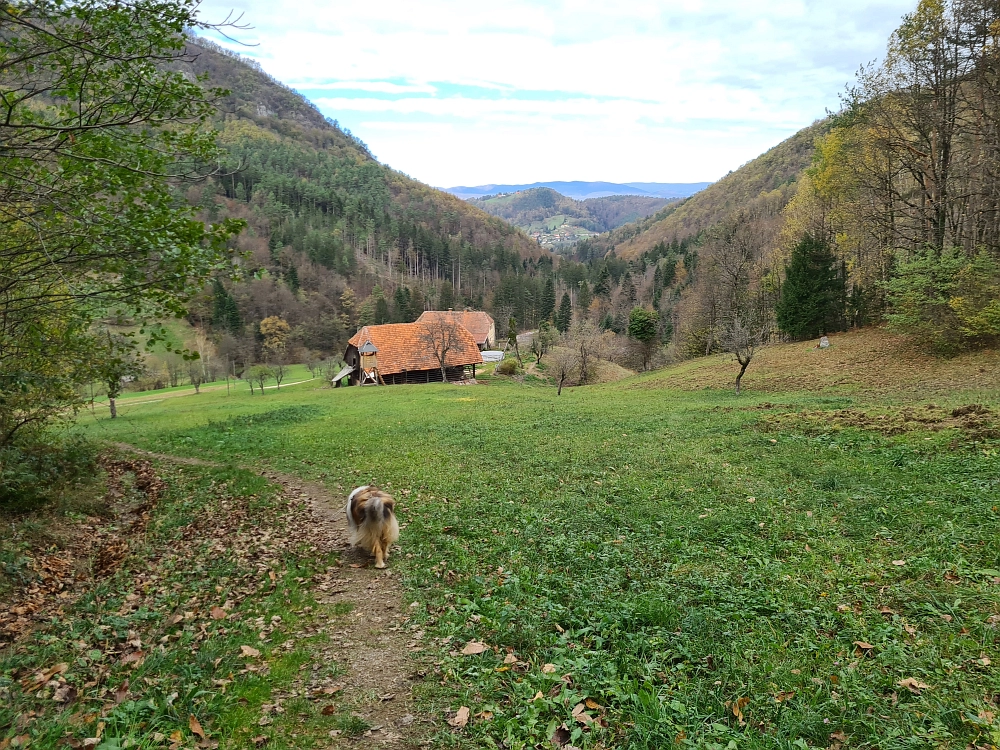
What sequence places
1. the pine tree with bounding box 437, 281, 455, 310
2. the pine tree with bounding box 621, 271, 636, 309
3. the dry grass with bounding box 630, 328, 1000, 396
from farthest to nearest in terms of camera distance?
the pine tree with bounding box 437, 281, 455, 310 → the pine tree with bounding box 621, 271, 636, 309 → the dry grass with bounding box 630, 328, 1000, 396

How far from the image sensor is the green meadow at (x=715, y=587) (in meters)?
4.23

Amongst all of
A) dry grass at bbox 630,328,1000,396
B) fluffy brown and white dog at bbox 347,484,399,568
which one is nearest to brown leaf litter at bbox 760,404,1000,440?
dry grass at bbox 630,328,1000,396

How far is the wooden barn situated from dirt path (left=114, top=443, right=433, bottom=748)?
1819 inches

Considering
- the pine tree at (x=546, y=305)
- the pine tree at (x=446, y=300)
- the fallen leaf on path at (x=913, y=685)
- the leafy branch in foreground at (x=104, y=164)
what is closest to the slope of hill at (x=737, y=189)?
the pine tree at (x=546, y=305)

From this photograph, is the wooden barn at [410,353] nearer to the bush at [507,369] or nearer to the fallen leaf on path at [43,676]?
the bush at [507,369]

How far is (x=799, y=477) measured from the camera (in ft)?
35.8

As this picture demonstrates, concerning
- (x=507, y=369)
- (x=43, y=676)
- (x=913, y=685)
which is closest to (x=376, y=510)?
(x=43, y=676)

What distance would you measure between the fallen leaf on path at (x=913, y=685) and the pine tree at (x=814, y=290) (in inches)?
1640

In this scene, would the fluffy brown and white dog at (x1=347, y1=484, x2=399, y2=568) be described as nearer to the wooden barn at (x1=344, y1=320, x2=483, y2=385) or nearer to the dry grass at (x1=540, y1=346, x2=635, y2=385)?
the dry grass at (x1=540, y1=346, x2=635, y2=385)

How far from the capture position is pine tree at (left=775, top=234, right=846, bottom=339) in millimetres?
38875

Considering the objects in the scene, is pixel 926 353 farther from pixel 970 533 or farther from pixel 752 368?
pixel 970 533

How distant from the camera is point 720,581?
647 cm

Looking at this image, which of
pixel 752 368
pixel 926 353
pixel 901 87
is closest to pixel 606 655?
pixel 926 353

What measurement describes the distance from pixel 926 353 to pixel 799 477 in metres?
22.9
